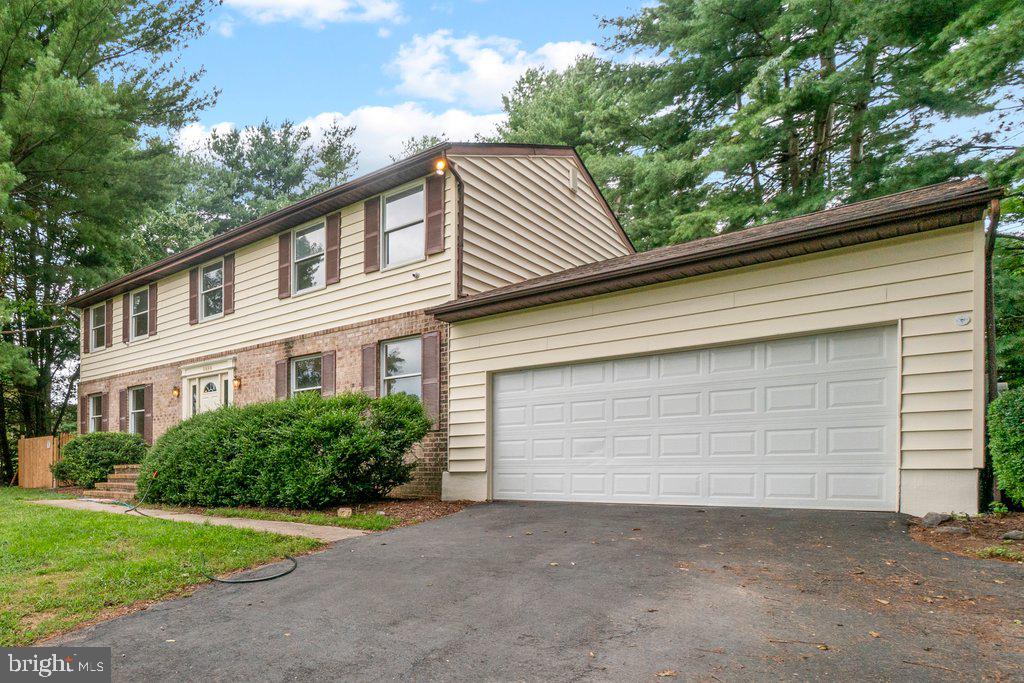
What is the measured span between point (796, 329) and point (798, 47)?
11.0 meters

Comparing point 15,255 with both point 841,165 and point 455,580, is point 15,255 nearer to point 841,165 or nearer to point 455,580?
point 455,580

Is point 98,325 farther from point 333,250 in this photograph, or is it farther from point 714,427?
point 714,427

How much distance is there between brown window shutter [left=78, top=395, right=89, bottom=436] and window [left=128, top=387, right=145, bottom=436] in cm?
296

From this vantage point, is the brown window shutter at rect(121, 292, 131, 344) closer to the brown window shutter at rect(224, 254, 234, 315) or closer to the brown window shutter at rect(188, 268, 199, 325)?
the brown window shutter at rect(188, 268, 199, 325)

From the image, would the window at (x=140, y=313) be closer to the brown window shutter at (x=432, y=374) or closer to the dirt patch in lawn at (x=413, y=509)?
the brown window shutter at (x=432, y=374)

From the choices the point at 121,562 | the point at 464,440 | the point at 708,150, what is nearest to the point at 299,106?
the point at 708,150

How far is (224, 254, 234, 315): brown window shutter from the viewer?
14.2 m

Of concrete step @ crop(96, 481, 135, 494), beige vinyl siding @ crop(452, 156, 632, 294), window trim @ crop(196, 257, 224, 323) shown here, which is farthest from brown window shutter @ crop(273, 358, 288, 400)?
beige vinyl siding @ crop(452, 156, 632, 294)

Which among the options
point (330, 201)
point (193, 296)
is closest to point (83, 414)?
point (193, 296)

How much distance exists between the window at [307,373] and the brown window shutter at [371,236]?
2195 mm

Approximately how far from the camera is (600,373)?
866cm

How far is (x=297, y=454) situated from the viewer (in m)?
8.80

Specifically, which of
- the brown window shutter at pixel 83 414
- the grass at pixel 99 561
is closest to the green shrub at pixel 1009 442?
the grass at pixel 99 561

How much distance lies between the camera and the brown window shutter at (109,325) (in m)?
18.1
